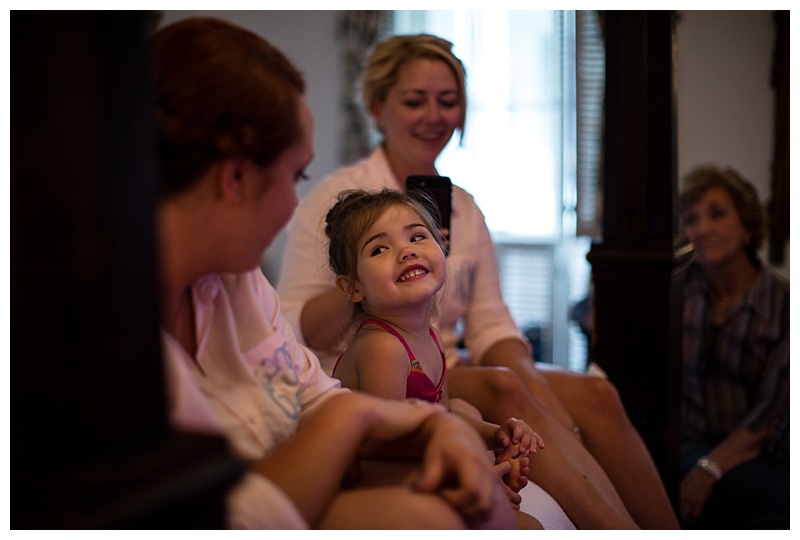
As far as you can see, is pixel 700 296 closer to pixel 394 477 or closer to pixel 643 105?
pixel 643 105

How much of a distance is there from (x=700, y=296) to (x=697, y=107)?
62.6 inches

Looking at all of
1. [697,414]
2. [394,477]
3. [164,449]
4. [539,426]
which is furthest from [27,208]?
[697,414]

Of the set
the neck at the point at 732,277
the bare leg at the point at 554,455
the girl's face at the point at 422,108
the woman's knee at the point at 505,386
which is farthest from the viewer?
the neck at the point at 732,277

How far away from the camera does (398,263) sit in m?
1.19

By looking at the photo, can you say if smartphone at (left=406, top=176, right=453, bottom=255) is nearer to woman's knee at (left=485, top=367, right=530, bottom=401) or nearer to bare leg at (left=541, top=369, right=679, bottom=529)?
woman's knee at (left=485, top=367, right=530, bottom=401)

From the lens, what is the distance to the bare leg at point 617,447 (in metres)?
1.56

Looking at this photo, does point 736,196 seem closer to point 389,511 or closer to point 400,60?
point 400,60

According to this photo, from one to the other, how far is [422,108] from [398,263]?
0.65 m

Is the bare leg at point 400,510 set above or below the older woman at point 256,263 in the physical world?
below

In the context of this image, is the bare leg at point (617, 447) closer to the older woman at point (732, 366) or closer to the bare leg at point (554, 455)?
the bare leg at point (554, 455)

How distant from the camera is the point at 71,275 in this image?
560mm

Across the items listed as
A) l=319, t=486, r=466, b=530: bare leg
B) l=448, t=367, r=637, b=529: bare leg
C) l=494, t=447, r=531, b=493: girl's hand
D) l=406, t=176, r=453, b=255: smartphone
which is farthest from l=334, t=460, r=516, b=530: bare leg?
l=406, t=176, r=453, b=255: smartphone

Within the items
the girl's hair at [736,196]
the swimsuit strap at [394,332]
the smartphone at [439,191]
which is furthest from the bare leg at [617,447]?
Answer: the girl's hair at [736,196]

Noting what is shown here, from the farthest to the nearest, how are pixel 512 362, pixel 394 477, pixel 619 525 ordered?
pixel 512 362 < pixel 619 525 < pixel 394 477
